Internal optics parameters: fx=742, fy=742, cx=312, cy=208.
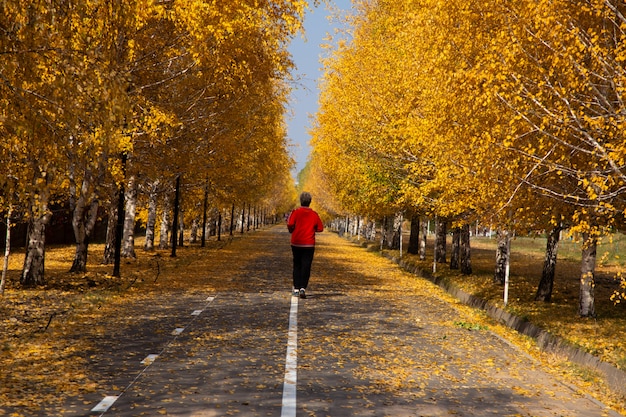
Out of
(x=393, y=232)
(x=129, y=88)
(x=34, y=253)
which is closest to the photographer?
(x=34, y=253)

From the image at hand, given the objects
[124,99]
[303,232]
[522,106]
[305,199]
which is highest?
[522,106]

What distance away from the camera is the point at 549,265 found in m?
16.4

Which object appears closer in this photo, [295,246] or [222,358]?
[222,358]

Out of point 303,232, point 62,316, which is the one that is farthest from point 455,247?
point 62,316

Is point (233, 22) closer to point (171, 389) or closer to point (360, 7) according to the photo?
point (171, 389)

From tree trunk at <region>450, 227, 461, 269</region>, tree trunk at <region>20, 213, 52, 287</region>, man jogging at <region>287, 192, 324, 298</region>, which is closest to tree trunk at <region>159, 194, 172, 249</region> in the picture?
tree trunk at <region>450, 227, 461, 269</region>

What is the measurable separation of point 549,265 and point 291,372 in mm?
9866

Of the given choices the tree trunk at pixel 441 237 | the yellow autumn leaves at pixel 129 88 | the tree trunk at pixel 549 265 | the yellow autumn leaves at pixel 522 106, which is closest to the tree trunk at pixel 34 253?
the yellow autumn leaves at pixel 129 88

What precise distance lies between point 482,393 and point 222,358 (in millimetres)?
3090

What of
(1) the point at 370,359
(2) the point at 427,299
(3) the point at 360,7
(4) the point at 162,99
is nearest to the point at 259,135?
(3) the point at 360,7

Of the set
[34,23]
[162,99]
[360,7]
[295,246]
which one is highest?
[360,7]

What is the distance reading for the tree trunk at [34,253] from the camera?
16.1m

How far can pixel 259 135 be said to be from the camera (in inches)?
1377

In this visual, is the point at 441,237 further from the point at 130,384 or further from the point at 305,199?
the point at 130,384
